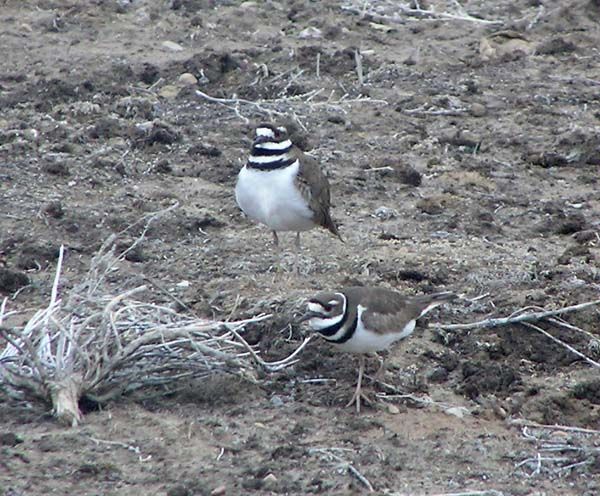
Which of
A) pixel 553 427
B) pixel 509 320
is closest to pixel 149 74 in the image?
pixel 509 320

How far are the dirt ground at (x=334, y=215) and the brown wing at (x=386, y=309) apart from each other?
39 cm

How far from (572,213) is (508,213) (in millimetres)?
439

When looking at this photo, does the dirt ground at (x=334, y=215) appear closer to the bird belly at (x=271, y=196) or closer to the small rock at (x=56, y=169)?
the small rock at (x=56, y=169)

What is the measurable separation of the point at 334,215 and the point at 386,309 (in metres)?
2.83

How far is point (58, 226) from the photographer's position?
31.2 feet

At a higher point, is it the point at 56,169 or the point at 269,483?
the point at 269,483

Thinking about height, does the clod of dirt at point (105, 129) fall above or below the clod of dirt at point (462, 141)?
Result: above

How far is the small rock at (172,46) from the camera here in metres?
13.1

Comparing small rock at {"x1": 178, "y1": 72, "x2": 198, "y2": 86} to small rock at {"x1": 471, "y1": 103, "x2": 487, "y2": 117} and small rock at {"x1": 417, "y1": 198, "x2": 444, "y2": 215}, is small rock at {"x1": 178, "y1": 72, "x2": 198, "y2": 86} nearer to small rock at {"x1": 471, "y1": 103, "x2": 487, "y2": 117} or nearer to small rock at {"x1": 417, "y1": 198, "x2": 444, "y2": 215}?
small rock at {"x1": 471, "y1": 103, "x2": 487, "y2": 117}

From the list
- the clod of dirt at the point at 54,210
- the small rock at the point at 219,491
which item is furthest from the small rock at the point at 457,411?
the clod of dirt at the point at 54,210

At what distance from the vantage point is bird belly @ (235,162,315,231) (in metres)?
8.64

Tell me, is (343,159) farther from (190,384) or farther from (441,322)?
(190,384)

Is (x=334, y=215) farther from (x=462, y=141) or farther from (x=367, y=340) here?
(x=367, y=340)

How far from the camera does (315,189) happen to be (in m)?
8.84
